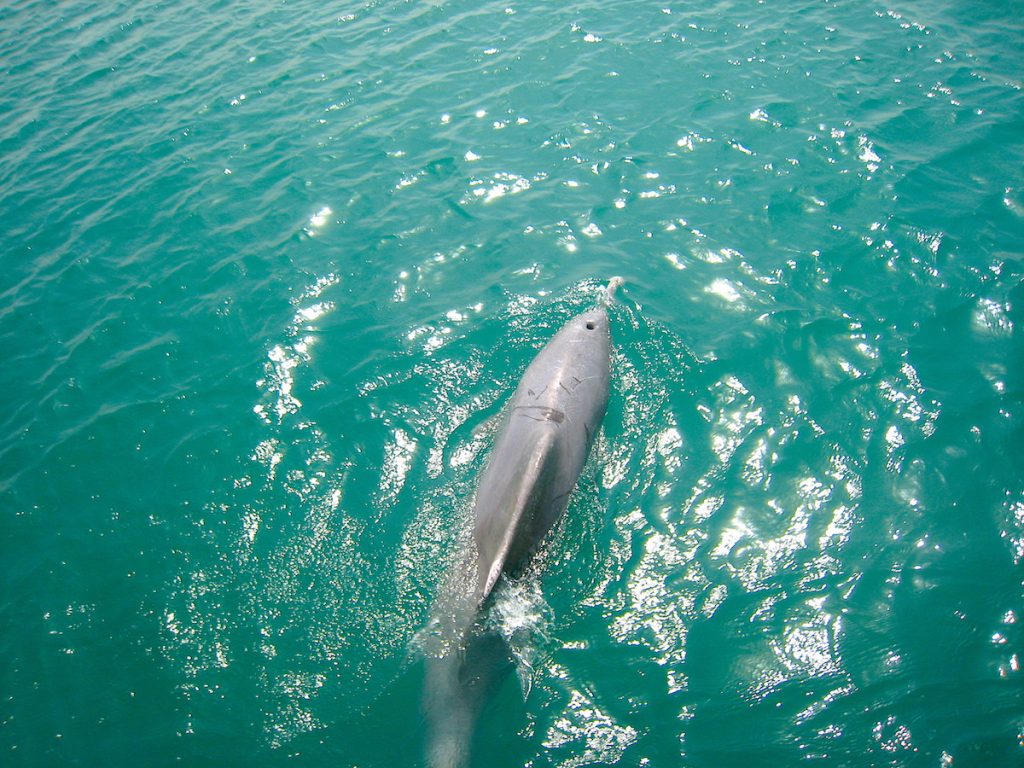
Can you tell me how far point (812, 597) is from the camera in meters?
8.68

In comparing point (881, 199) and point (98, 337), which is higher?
point (98, 337)

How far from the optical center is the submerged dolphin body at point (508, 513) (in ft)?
25.7

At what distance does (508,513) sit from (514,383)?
A: 3.70m

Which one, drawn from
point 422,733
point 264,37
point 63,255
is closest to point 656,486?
point 422,733

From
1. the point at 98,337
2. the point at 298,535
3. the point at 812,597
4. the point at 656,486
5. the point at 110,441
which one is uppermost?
the point at 98,337

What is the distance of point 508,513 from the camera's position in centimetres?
855

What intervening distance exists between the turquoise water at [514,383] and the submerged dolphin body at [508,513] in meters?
0.34

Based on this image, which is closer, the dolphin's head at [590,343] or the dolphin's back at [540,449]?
the dolphin's back at [540,449]

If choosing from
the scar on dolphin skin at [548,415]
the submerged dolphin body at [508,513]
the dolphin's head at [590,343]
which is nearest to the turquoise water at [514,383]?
the submerged dolphin body at [508,513]

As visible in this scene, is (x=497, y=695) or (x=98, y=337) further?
(x=98, y=337)

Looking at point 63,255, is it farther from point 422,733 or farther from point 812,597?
point 812,597

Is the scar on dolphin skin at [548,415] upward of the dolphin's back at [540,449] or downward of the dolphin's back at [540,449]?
upward

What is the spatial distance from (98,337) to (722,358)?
542 inches

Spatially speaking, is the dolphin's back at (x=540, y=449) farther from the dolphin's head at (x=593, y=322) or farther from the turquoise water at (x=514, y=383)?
the turquoise water at (x=514, y=383)
